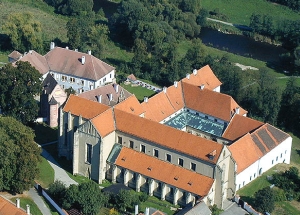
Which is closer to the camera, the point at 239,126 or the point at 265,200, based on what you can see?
the point at 265,200

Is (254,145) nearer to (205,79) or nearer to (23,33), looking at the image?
(205,79)

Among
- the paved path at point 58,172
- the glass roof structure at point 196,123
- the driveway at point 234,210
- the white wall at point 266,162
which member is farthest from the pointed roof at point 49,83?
the driveway at point 234,210

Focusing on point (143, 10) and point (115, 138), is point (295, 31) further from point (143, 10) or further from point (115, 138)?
point (115, 138)

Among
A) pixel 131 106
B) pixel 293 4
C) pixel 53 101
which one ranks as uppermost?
pixel 293 4

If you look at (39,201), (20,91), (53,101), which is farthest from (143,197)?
(20,91)

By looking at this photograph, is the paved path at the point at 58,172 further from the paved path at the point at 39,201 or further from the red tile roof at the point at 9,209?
the red tile roof at the point at 9,209

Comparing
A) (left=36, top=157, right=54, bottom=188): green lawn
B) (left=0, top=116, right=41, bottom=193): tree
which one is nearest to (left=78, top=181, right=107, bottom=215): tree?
(left=0, top=116, right=41, bottom=193): tree
